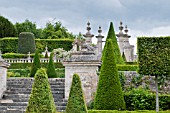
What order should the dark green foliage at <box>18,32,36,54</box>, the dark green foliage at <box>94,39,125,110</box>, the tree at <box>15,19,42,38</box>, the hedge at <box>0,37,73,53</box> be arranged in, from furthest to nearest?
the tree at <box>15,19,42,38</box> → the hedge at <box>0,37,73,53</box> → the dark green foliage at <box>18,32,36,54</box> → the dark green foliage at <box>94,39,125,110</box>

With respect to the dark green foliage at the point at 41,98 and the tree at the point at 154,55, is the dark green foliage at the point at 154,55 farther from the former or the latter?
the dark green foliage at the point at 41,98

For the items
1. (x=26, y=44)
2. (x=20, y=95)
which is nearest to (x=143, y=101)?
(x=20, y=95)

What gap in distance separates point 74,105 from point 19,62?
21.0 m

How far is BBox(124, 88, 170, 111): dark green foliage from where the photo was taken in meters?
13.3

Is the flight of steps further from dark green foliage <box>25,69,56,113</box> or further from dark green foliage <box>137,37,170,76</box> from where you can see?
dark green foliage <box>25,69,56,113</box>

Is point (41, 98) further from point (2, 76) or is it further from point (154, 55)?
point (2, 76)

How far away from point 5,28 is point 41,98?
4158cm

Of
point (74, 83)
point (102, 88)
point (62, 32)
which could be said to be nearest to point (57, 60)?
point (102, 88)

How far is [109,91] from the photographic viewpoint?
41.3ft

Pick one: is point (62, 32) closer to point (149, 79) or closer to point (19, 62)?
point (19, 62)

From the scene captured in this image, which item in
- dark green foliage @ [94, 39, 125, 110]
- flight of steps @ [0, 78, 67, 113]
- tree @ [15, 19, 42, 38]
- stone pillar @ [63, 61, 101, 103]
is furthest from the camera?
tree @ [15, 19, 42, 38]

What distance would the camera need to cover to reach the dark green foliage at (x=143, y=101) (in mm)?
13328

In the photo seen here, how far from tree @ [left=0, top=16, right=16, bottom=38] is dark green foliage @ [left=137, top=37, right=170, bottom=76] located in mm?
38080

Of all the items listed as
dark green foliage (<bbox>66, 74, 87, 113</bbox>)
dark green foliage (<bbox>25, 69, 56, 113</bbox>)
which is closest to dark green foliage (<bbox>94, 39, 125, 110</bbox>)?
dark green foliage (<bbox>66, 74, 87, 113</bbox>)
